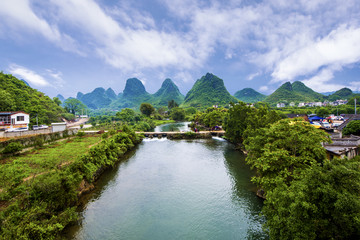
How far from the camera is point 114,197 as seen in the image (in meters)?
16.5

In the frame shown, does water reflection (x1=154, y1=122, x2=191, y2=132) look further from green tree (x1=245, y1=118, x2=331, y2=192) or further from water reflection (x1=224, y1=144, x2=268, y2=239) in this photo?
green tree (x1=245, y1=118, x2=331, y2=192)

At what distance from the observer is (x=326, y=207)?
692 centimetres

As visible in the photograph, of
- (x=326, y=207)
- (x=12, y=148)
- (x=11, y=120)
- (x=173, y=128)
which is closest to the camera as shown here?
(x=326, y=207)

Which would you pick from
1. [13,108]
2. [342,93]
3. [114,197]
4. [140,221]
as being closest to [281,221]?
[140,221]

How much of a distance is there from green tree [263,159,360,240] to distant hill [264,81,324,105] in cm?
15262

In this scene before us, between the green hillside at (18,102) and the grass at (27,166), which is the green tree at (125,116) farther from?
the grass at (27,166)

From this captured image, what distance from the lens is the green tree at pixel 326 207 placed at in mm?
6309

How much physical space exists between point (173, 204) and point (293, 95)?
173784 mm

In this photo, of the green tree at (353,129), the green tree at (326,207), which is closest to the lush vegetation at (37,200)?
the green tree at (326,207)

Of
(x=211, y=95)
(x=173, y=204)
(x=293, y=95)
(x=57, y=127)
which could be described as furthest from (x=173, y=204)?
(x=293, y=95)

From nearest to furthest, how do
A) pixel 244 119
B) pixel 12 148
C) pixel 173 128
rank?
1. pixel 12 148
2. pixel 244 119
3. pixel 173 128

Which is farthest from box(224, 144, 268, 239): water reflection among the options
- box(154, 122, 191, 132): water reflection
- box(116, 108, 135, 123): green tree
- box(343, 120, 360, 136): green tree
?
box(116, 108, 135, 123): green tree

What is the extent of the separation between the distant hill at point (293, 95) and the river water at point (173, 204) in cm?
14250

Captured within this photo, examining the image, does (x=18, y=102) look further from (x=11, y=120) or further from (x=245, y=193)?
(x=245, y=193)
